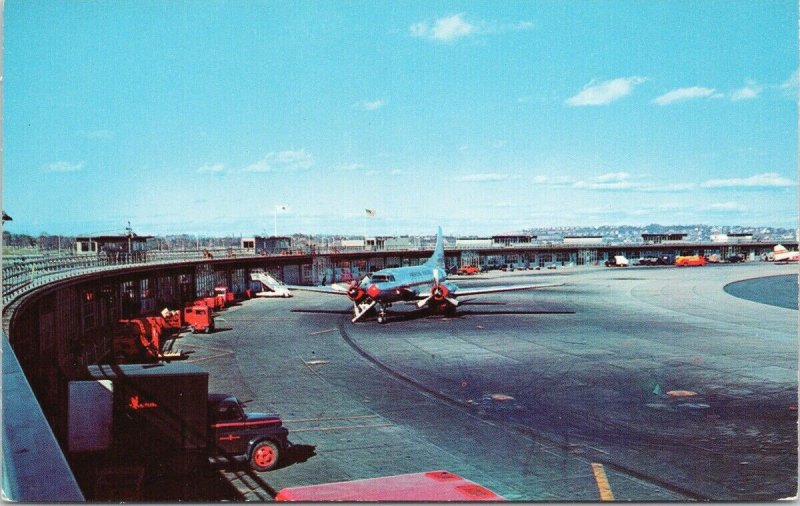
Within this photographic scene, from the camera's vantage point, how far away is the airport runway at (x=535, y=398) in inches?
695

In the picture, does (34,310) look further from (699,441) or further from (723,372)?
(723,372)

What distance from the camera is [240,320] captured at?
54.9m

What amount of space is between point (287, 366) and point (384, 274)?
726 inches

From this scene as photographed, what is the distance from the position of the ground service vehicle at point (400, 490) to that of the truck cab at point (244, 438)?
2.33m

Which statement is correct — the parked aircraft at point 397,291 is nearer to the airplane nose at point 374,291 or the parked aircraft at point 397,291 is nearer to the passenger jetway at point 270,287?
the airplane nose at point 374,291

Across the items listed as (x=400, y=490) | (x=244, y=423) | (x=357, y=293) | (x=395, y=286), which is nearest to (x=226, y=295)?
(x=357, y=293)

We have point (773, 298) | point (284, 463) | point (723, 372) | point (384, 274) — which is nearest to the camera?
point (284, 463)

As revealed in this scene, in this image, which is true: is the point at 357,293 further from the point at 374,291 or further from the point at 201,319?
the point at 201,319

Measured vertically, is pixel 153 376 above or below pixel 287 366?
above

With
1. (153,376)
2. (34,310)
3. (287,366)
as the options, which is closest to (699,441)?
(153,376)

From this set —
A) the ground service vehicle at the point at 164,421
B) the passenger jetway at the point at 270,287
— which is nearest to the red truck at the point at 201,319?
the ground service vehicle at the point at 164,421

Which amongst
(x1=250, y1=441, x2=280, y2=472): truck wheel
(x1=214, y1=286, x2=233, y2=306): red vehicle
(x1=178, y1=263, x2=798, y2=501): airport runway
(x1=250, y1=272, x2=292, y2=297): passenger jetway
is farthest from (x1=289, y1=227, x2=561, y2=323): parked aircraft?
(x1=250, y1=441, x2=280, y2=472): truck wheel

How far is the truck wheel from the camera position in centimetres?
1806

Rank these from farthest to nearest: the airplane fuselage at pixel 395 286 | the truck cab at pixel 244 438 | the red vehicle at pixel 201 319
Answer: the airplane fuselage at pixel 395 286
the red vehicle at pixel 201 319
the truck cab at pixel 244 438
